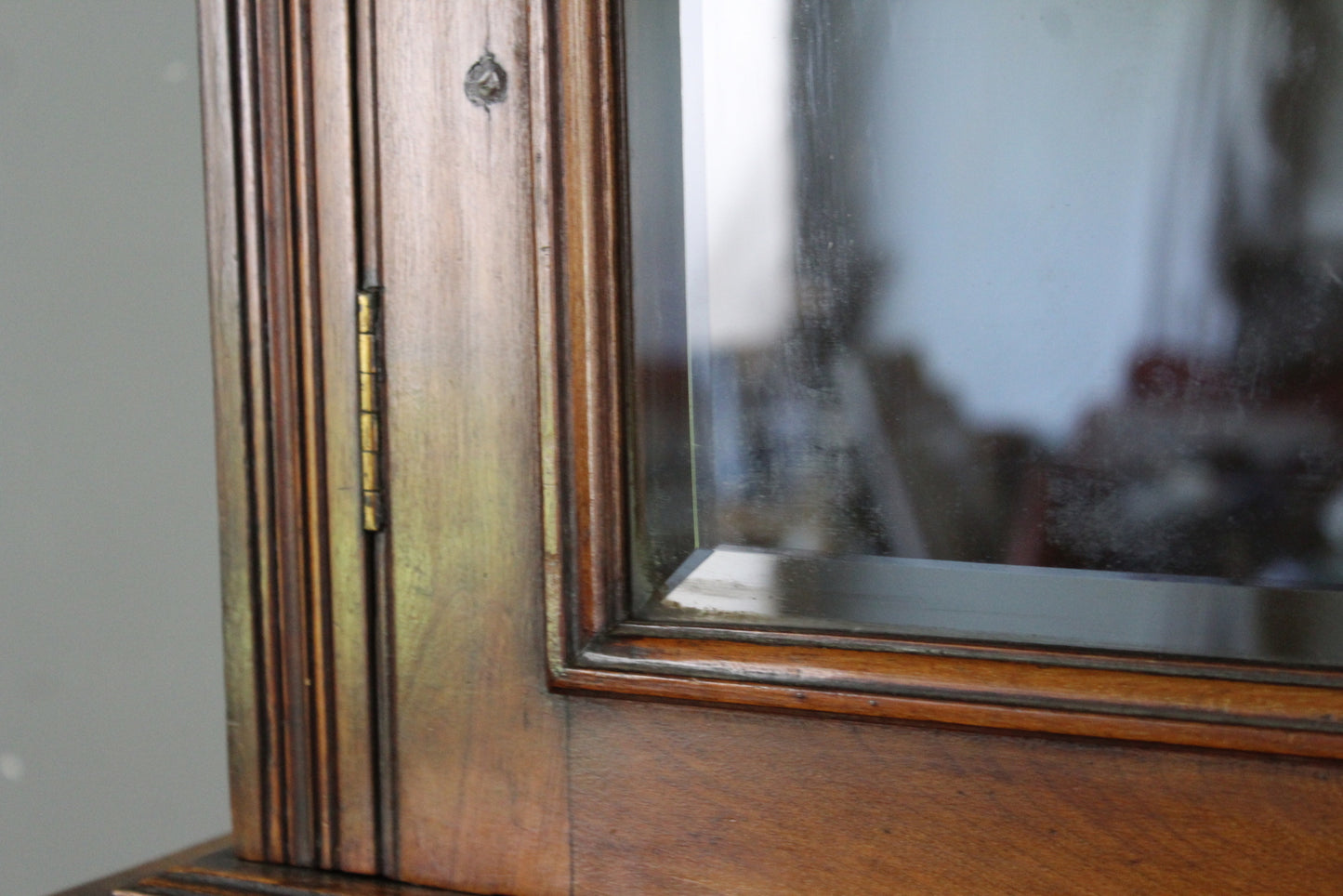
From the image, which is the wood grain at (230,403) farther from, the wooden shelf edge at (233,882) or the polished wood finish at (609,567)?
the polished wood finish at (609,567)

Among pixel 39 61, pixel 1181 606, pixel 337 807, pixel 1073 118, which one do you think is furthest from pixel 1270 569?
pixel 39 61

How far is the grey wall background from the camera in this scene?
3.22 ft

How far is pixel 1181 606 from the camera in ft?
1.14

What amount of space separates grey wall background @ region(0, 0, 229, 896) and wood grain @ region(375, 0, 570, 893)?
2.07 ft

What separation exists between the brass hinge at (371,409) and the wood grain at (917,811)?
0.10 metres

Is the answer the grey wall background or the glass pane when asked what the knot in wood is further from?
the grey wall background

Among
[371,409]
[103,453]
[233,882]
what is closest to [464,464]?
[371,409]

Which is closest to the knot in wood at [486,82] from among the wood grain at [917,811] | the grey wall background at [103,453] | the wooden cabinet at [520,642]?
the wooden cabinet at [520,642]

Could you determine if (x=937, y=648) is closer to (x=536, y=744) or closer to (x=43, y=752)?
(x=536, y=744)

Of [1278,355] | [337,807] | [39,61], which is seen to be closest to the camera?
[1278,355]

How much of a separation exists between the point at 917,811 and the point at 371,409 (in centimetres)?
22

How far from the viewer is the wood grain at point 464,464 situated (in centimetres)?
41

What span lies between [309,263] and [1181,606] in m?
0.30

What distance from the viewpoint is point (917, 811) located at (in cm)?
37
